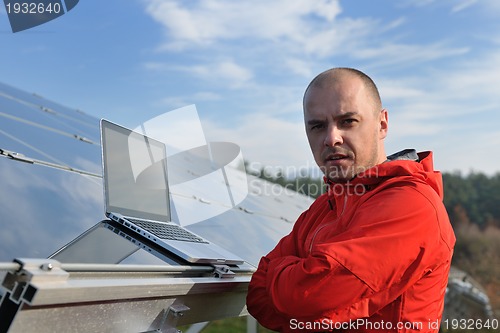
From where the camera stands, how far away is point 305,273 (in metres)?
1.72

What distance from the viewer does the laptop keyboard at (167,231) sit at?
2266 mm

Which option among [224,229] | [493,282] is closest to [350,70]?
[224,229]

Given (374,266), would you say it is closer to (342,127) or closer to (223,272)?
(342,127)

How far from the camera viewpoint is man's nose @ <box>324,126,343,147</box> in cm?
199

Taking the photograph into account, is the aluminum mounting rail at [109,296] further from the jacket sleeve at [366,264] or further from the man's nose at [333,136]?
the man's nose at [333,136]

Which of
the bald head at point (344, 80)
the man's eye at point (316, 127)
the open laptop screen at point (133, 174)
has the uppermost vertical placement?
the bald head at point (344, 80)

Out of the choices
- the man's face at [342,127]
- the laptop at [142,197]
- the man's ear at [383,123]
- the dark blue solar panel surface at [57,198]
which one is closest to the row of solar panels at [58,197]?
the dark blue solar panel surface at [57,198]

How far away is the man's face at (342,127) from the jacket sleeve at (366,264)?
22cm

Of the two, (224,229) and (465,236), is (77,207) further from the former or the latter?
(465,236)

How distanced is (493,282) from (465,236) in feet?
12.4

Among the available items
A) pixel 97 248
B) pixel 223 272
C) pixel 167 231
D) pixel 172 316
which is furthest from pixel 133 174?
pixel 172 316

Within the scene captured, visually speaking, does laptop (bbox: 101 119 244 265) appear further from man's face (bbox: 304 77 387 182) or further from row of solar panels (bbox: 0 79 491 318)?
man's face (bbox: 304 77 387 182)

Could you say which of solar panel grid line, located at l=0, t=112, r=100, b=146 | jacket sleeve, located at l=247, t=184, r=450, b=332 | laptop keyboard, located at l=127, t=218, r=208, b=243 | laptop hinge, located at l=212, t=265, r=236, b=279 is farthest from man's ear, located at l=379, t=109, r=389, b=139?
solar panel grid line, located at l=0, t=112, r=100, b=146

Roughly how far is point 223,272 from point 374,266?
2.31 feet
